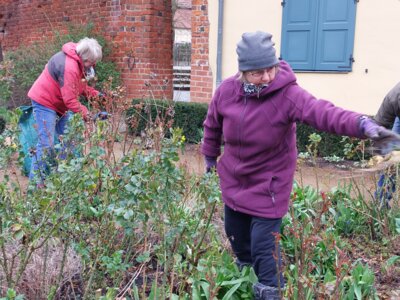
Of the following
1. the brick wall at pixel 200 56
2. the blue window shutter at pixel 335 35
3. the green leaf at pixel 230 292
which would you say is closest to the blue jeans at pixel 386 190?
the green leaf at pixel 230 292

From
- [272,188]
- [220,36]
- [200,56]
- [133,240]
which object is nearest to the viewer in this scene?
[272,188]

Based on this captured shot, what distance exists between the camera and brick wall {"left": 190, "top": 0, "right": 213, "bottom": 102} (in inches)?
356

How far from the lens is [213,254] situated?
9.99 feet

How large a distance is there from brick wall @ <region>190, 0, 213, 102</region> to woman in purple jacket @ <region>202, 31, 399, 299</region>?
627cm

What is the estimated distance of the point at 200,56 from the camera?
9.14 metres

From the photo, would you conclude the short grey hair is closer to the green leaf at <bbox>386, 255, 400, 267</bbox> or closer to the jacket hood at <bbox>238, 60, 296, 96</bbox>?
the jacket hood at <bbox>238, 60, 296, 96</bbox>

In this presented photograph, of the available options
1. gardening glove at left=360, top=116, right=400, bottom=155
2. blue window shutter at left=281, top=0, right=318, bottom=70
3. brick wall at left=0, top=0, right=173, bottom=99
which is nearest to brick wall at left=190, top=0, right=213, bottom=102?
brick wall at left=0, top=0, right=173, bottom=99

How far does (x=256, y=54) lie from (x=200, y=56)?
6.67m

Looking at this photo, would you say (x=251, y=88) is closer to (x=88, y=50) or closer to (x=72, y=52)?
(x=88, y=50)

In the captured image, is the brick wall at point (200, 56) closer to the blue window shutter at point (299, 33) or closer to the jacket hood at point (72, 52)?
the blue window shutter at point (299, 33)

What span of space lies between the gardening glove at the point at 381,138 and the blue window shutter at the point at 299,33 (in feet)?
19.3

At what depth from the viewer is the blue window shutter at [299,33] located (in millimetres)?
7836

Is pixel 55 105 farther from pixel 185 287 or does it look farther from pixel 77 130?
pixel 185 287

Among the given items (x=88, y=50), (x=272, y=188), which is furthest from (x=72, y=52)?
(x=272, y=188)
